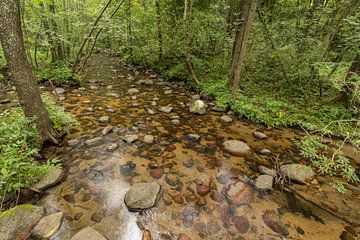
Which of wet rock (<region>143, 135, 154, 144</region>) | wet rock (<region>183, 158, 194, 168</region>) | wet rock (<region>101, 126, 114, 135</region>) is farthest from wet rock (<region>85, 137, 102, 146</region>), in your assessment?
wet rock (<region>183, 158, 194, 168</region>)

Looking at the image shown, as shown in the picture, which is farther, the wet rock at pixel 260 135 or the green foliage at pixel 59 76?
the green foliage at pixel 59 76

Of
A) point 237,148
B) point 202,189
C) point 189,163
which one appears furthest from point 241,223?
point 237,148

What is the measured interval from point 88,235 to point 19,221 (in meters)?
0.91

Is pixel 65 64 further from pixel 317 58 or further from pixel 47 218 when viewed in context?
pixel 317 58

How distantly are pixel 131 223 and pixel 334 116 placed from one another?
561cm

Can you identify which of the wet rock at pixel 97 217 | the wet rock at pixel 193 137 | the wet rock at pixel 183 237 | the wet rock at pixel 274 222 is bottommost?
the wet rock at pixel 97 217

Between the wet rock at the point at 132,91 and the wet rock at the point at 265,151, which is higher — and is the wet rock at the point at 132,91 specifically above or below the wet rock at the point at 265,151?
below

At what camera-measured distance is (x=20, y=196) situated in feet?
9.25

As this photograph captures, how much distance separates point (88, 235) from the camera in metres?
2.31

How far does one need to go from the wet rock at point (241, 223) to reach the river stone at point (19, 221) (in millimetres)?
2635

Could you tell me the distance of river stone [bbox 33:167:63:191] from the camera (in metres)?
2.97

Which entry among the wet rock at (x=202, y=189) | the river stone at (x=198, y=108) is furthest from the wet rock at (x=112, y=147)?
the river stone at (x=198, y=108)

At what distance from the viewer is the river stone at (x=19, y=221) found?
225 cm

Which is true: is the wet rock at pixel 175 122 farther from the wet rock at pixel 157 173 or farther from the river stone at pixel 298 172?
the river stone at pixel 298 172
